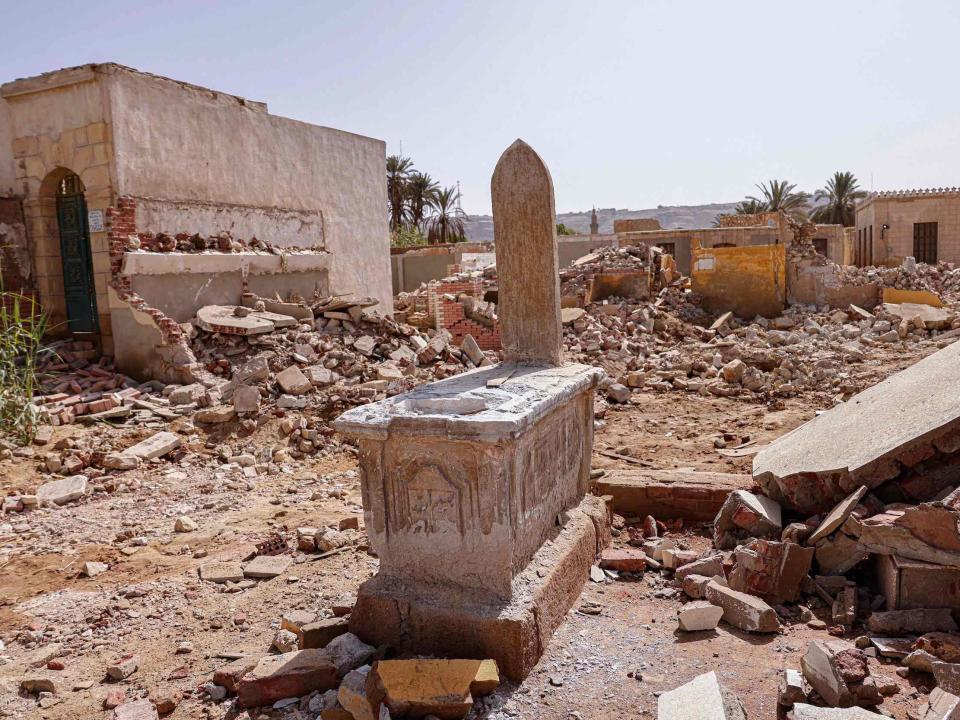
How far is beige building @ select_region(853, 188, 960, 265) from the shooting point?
78.9 ft

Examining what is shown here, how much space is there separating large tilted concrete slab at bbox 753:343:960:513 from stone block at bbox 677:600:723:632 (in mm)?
988

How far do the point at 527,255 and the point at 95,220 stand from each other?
20.9ft

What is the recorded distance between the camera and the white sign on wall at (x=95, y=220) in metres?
8.18

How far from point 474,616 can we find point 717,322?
10898 mm

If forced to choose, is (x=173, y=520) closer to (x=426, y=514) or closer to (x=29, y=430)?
(x=29, y=430)

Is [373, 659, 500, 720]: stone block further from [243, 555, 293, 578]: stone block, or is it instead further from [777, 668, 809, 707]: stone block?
[243, 555, 293, 578]: stone block

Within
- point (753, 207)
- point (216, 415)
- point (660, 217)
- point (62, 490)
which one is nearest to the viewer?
point (62, 490)

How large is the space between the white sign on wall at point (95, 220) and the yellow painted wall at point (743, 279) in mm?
10691

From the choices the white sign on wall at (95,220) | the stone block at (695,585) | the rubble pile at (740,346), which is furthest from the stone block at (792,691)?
the white sign on wall at (95,220)

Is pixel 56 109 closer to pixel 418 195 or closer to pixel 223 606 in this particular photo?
pixel 223 606

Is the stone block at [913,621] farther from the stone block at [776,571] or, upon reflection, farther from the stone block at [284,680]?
the stone block at [284,680]

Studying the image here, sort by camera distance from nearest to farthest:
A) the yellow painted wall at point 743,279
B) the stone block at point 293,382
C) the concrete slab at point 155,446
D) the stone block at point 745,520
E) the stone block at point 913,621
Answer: the stone block at point 913,621 < the stone block at point 745,520 < the concrete slab at point 155,446 < the stone block at point 293,382 < the yellow painted wall at point 743,279

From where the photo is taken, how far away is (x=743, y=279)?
13625mm

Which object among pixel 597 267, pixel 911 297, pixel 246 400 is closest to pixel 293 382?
pixel 246 400
